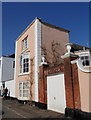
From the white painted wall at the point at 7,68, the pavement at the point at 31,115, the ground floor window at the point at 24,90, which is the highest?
the white painted wall at the point at 7,68

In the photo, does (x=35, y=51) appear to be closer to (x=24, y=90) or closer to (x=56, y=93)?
(x=24, y=90)

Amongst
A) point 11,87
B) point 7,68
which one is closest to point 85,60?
point 11,87

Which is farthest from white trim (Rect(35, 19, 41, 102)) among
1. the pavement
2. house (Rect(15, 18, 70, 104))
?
the pavement

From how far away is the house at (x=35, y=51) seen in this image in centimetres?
Result: 1269

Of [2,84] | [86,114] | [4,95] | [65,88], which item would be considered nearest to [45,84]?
[65,88]

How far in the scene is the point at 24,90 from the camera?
14.1 m

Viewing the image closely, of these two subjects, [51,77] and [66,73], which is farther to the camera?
[51,77]

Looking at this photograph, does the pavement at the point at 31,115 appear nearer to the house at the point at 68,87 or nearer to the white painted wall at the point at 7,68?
the house at the point at 68,87

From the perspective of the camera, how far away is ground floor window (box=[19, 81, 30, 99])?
44.2 feet

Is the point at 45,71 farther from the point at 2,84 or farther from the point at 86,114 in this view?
the point at 2,84

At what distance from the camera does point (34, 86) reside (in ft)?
40.5

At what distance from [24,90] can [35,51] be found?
4.49 meters

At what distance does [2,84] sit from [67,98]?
16.8 m

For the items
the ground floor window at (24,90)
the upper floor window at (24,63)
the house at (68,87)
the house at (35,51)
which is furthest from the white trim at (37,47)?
the upper floor window at (24,63)
